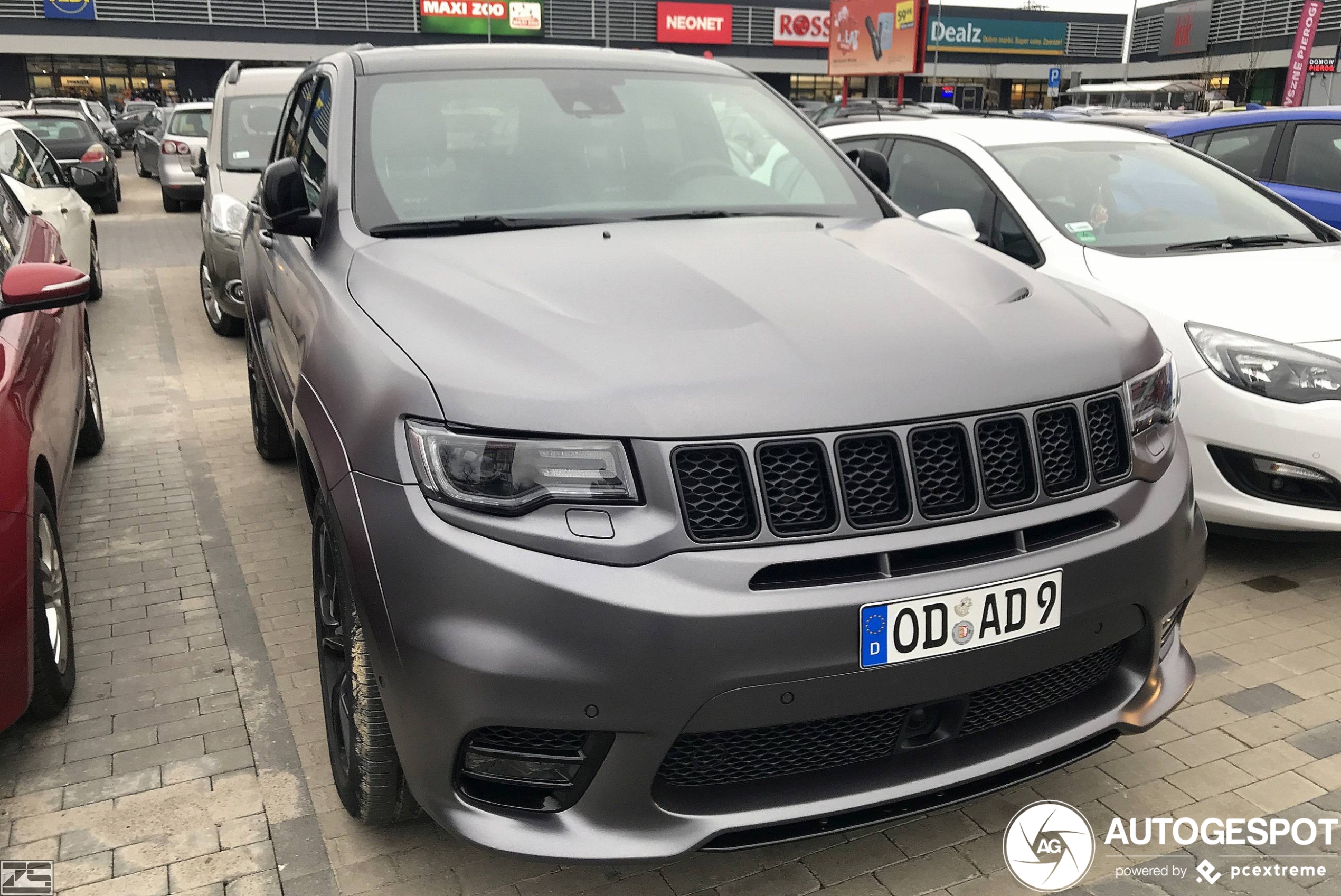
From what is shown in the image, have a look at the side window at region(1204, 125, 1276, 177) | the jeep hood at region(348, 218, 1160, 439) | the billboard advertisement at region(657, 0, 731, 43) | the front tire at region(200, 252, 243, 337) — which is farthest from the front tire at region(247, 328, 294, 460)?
the billboard advertisement at region(657, 0, 731, 43)

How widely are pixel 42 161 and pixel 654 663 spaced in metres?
9.43

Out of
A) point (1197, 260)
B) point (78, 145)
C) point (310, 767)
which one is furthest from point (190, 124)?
point (310, 767)

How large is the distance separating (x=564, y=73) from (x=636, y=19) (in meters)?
48.9

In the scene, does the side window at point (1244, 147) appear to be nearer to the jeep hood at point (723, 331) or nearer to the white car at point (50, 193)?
the jeep hood at point (723, 331)

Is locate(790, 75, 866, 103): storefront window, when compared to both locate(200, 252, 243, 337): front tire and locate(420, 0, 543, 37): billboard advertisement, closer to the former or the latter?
locate(420, 0, 543, 37): billboard advertisement

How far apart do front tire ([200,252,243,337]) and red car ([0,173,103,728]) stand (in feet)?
12.8

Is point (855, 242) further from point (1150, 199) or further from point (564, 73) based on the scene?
point (1150, 199)

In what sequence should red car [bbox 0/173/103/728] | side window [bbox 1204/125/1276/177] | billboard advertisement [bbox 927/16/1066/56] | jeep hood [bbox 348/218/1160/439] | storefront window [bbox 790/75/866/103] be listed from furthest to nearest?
billboard advertisement [bbox 927/16/1066/56] < storefront window [bbox 790/75/866/103] < side window [bbox 1204/125/1276/177] < red car [bbox 0/173/103/728] < jeep hood [bbox 348/218/1160/439]

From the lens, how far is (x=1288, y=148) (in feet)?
24.0

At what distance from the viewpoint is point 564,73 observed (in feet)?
12.1

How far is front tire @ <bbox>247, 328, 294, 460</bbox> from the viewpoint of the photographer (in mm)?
5176

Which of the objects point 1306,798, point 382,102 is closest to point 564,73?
point 382,102

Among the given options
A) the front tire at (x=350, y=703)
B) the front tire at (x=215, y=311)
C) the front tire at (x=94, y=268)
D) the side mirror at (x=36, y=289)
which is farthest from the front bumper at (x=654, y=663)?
the front tire at (x=94, y=268)

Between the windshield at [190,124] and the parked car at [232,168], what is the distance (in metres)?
7.10
